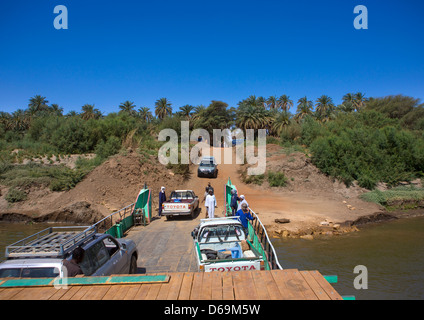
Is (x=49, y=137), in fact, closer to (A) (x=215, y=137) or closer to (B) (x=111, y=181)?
(B) (x=111, y=181)

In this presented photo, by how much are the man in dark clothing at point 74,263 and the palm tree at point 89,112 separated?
5623 cm

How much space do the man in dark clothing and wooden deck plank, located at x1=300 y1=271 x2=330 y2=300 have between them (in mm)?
4009

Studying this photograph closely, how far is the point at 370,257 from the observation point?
1235 cm

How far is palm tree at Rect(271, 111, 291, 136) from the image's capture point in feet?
156

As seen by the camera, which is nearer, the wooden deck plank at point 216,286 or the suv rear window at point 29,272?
the wooden deck plank at point 216,286

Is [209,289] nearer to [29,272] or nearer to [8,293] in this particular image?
[8,293]

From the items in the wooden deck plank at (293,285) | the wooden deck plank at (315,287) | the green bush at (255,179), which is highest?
the wooden deck plank at (315,287)

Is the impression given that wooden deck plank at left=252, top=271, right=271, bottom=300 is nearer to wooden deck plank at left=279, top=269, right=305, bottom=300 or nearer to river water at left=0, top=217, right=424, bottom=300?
wooden deck plank at left=279, top=269, right=305, bottom=300

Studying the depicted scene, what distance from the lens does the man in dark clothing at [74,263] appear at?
505cm

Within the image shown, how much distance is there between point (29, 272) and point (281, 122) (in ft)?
152

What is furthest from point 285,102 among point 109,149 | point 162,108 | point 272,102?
point 109,149

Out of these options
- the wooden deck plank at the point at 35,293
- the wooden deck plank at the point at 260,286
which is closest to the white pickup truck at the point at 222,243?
the wooden deck plank at the point at 260,286

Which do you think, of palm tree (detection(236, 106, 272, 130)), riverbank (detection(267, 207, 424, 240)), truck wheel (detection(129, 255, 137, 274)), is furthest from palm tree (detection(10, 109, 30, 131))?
truck wheel (detection(129, 255, 137, 274))

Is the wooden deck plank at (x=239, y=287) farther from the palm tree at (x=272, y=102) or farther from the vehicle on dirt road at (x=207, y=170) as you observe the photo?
the palm tree at (x=272, y=102)
